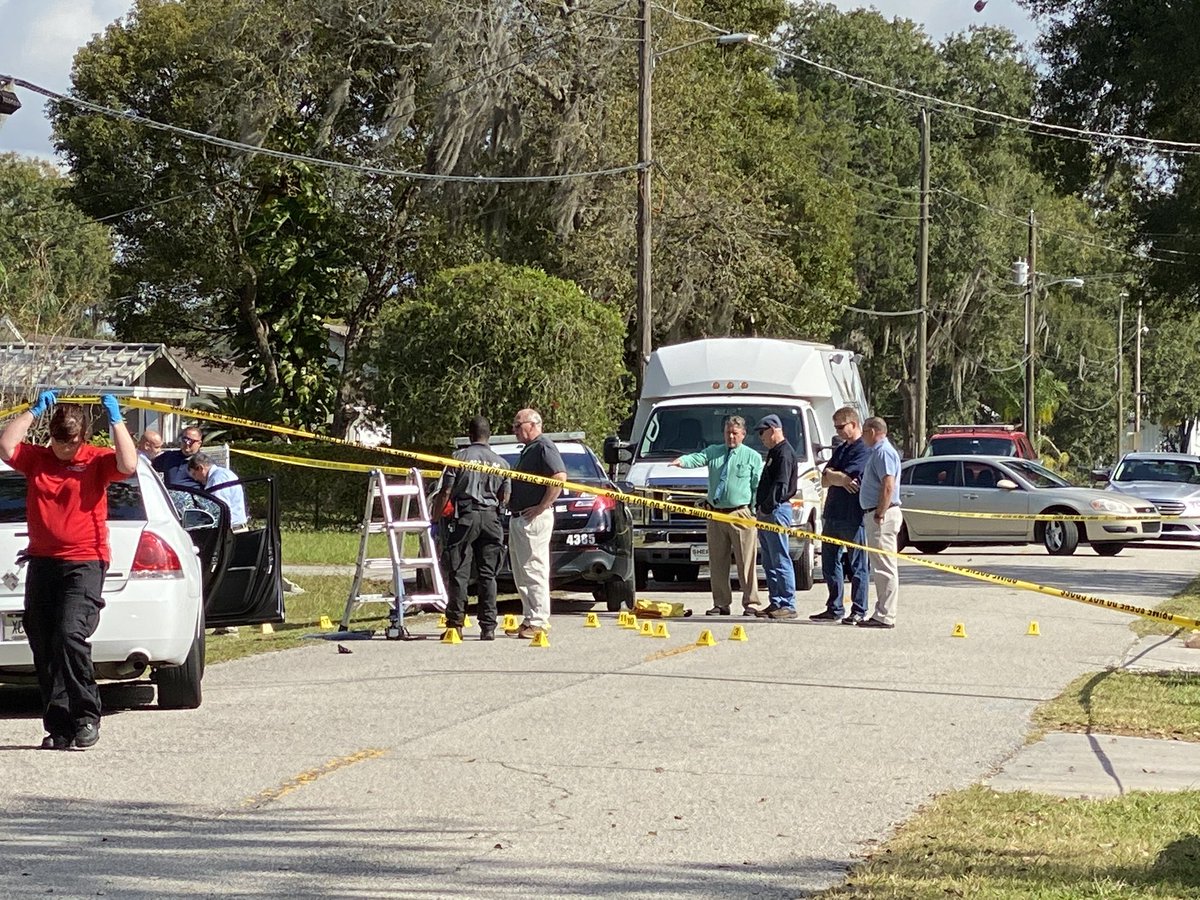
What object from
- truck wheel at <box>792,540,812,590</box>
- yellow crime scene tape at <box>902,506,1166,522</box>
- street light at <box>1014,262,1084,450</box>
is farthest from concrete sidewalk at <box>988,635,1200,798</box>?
street light at <box>1014,262,1084,450</box>

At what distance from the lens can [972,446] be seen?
37.3m

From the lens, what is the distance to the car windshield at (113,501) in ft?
34.1

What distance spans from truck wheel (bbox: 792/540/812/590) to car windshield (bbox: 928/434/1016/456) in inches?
652

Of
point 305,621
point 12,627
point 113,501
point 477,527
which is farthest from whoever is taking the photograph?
point 305,621

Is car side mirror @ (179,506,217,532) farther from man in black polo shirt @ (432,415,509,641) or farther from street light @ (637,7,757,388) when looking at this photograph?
street light @ (637,7,757,388)

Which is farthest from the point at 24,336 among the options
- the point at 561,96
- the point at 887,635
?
the point at 887,635

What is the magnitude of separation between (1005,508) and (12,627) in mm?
20886

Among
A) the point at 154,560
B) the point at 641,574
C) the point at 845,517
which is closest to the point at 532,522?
the point at 845,517

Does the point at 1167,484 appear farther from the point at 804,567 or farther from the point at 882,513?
the point at 882,513

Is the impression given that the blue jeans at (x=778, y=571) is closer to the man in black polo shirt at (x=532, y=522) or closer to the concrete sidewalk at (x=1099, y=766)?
the man in black polo shirt at (x=532, y=522)

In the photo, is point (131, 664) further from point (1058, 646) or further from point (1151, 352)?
point (1151, 352)

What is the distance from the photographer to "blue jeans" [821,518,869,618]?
16.3 metres

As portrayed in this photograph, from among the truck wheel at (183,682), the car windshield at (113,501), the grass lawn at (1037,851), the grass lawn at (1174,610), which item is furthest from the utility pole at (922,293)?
the grass lawn at (1037,851)

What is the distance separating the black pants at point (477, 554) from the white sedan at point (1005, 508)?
1339 cm
